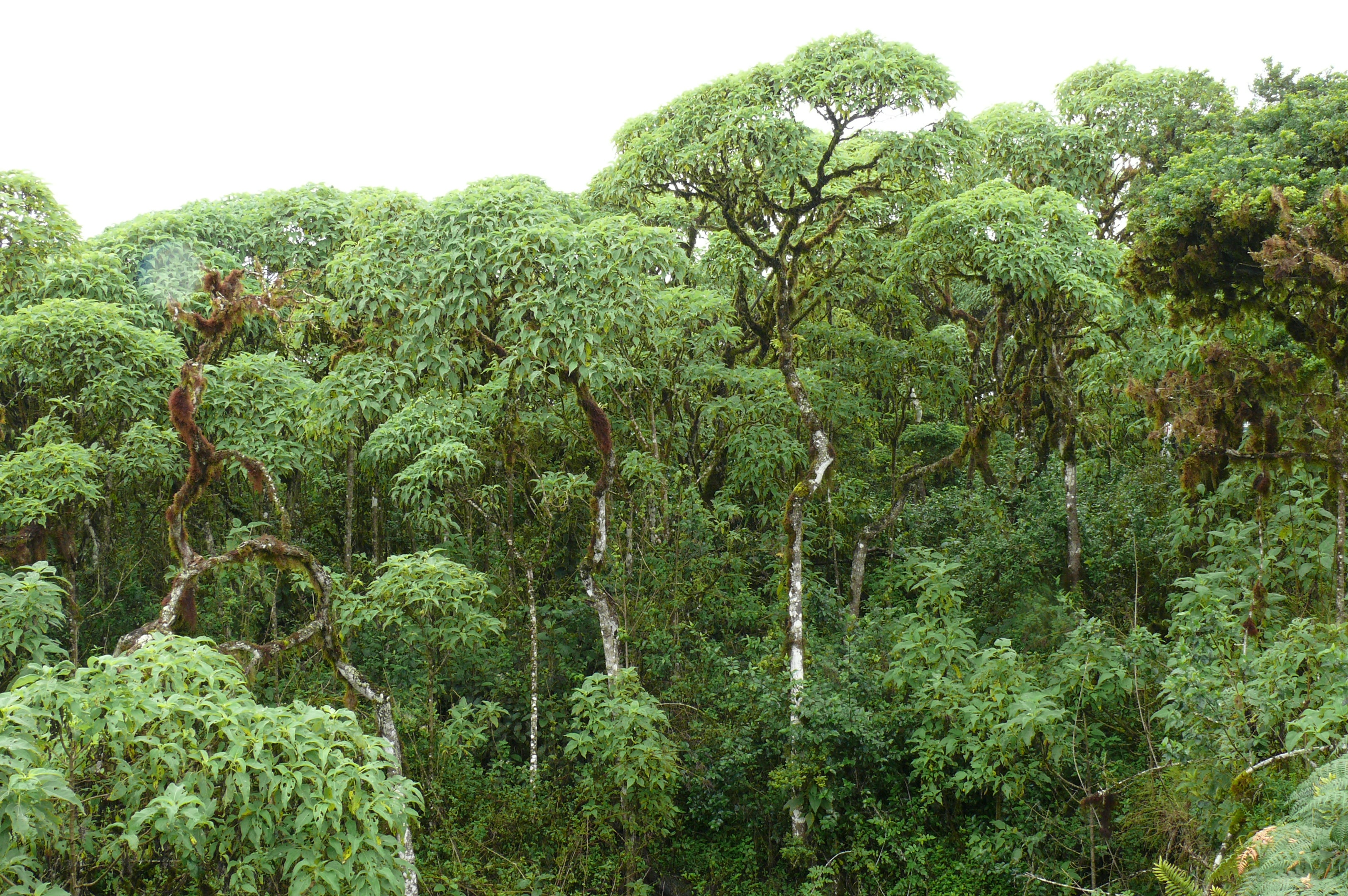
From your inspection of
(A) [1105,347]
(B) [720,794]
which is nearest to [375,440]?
(B) [720,794]

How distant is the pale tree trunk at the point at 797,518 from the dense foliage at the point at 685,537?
0.17ft

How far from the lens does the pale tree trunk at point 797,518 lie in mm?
8578

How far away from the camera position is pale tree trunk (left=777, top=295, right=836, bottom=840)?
858 cm

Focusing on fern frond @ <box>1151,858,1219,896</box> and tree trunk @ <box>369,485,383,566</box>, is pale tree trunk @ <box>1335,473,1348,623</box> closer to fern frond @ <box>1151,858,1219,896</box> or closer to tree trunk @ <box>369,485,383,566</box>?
fern frond @ <box>1151,858,1219,896</box>

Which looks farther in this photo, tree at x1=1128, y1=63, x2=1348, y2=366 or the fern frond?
tree at x1=1128, y1=63, x2=1348, y2=366

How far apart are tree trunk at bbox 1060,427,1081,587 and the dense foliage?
27 cm

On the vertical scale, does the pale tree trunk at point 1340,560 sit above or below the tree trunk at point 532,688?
above

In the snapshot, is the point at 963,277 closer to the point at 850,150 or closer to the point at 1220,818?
the point at 850,150

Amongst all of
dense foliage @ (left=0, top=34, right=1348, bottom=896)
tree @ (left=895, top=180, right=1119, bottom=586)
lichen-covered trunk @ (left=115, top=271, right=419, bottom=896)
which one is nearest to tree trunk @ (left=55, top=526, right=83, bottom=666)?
dense foliage @ (left=0, top=34, right=1348, bottom=896)

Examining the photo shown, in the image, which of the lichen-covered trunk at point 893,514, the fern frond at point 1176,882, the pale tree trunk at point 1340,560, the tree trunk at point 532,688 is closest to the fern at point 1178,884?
the fern frond at point 1176,882

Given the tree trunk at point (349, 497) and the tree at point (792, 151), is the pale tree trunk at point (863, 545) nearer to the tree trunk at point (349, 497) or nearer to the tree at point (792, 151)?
the tree at point (792, 151)

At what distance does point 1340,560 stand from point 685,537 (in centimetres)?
633

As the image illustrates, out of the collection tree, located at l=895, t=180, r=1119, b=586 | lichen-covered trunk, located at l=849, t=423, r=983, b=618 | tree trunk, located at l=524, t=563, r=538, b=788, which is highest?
tree, located at l=895, t=180, r=1119, b=586

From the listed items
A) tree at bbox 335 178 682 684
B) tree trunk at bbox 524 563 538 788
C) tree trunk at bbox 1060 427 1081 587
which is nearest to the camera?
tree at bbox 335 178 682 684
